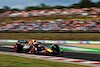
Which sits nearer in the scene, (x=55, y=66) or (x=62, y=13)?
(x=55, y=66)

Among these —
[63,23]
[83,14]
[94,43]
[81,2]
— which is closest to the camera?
[94,43]

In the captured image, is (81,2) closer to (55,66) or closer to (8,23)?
(8,23)

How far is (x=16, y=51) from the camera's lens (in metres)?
12.8

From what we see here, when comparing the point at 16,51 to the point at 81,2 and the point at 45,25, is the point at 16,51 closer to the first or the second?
the point at 45,25

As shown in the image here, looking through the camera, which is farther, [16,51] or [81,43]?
[81,43]

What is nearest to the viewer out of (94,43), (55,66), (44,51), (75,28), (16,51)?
(55,66)

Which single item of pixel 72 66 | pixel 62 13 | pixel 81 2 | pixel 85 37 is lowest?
pixel 72 66

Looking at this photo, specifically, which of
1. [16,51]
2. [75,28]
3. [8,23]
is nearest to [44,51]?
[16,51]

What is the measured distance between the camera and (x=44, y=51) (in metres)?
11.0

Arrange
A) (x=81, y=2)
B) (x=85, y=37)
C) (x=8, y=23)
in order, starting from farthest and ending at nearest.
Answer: (x=81, y=2) < (x=8, y=23) < (x=85, y=37)

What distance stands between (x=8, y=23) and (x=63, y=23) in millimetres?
12862

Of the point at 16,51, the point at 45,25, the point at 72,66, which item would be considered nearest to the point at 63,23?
the point at 45,25

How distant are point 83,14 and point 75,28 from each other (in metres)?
12.1

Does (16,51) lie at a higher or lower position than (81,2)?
lower
